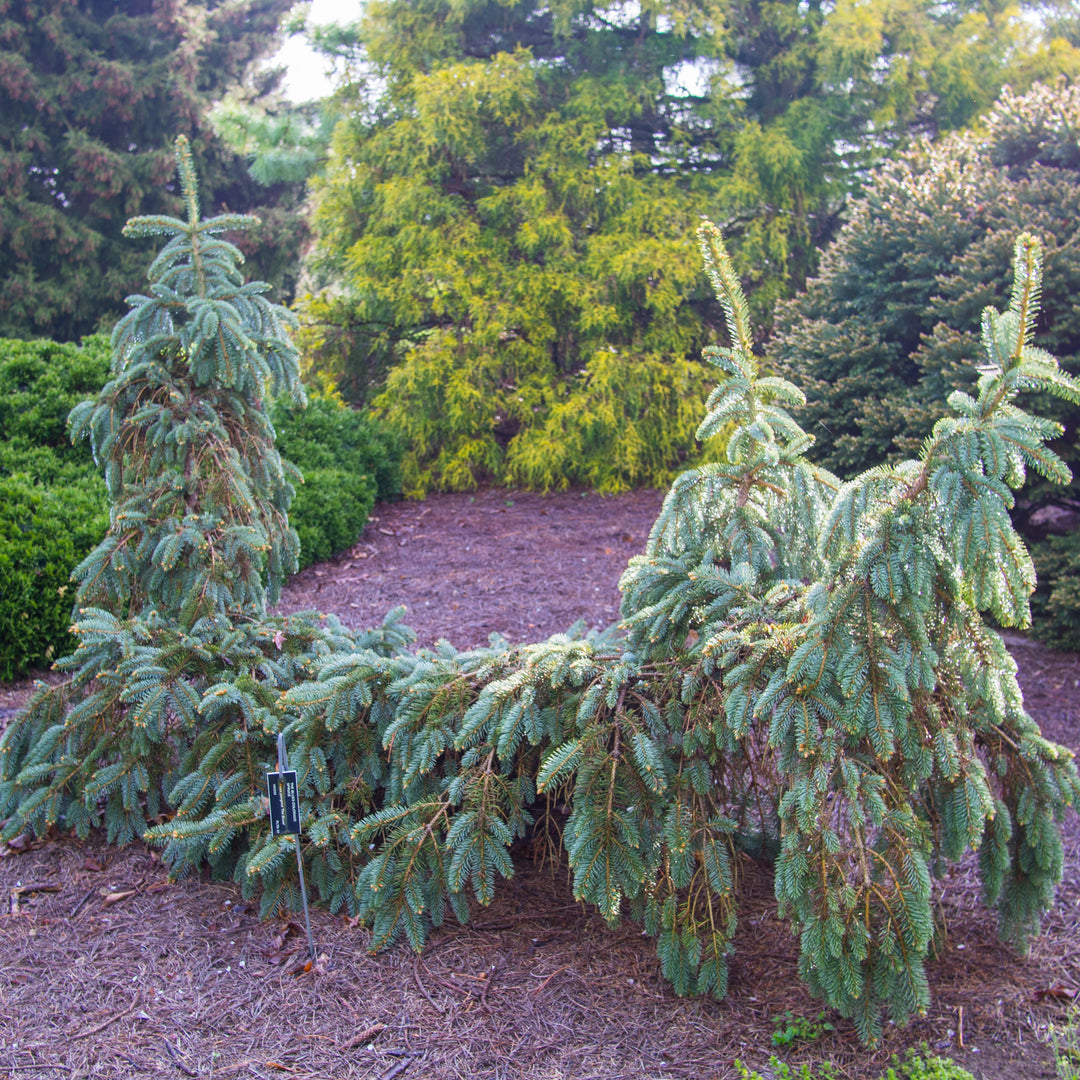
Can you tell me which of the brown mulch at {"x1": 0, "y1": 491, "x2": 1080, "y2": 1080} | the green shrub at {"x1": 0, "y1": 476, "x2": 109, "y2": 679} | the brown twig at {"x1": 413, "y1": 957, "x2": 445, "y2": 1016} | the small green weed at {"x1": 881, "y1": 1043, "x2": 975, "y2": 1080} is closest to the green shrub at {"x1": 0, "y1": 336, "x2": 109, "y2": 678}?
the green shrub at {"x1": 0, "y1": 476, "x2": 109, "y2": 679}

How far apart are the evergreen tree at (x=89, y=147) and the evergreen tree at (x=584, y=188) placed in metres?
6.64

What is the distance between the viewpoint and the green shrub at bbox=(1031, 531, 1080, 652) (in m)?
4.50

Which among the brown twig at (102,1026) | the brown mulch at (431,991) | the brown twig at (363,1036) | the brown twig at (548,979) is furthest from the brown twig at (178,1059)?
the brown twig at (548,979)

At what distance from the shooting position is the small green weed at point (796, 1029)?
2.19 m

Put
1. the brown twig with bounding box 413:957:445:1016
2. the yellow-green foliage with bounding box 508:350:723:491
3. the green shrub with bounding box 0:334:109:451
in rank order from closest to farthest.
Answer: the brown twig with bounding box 413:957:445:1016 → the green shrub with bounding box 0:334:109:451 → the yellow-green foliage with bounding box 508:350:723:491

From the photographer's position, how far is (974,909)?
282cm

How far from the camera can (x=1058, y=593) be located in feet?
14.8

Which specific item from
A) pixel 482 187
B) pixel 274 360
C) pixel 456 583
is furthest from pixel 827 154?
pixel 274 360

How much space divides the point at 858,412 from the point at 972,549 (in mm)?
3809

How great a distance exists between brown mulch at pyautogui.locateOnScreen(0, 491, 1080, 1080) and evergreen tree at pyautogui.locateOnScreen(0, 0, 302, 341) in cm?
1210

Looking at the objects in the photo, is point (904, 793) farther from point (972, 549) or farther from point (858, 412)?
point (858, 412)

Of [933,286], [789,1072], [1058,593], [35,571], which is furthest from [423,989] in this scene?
[933,286]

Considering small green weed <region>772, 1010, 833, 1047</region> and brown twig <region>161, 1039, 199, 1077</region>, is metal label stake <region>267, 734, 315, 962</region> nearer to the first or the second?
brown twig <region>161, 1039, 199, 1077</region>

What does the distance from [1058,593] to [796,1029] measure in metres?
3.22
